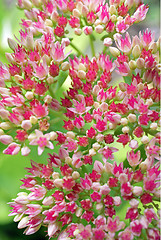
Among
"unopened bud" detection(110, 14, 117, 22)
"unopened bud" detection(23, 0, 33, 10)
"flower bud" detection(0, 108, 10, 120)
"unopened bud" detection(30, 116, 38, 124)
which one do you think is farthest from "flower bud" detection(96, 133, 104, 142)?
"unopened bud" detection(23, 0, 33, 10)

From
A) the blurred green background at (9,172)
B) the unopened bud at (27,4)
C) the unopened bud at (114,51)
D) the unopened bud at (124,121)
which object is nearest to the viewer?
the unopened bud at (124,121)

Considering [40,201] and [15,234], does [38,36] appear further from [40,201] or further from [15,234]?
[15,234]

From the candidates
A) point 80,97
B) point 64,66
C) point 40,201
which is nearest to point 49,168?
point 40,201

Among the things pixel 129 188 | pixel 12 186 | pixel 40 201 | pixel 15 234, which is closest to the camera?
pixel 129 188

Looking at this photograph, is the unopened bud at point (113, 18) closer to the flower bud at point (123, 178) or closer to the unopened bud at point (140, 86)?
the unopened bud at point (140, 86)

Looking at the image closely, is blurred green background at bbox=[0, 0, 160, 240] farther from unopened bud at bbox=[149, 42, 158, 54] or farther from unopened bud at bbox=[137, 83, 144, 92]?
unopened bud at bbox=[149, 42, 158, 54]

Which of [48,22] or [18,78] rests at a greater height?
[48,22]

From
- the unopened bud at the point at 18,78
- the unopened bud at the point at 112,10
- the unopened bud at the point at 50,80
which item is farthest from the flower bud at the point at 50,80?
the unopened bud at the point at 112,10

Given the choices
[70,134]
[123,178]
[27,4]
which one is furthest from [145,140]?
Answer: [27,4]

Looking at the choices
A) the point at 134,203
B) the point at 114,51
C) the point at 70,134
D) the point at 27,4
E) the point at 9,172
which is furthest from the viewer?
the point at 9,172

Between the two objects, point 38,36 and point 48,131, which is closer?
point 48,131

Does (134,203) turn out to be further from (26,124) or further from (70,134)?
(26,124)
